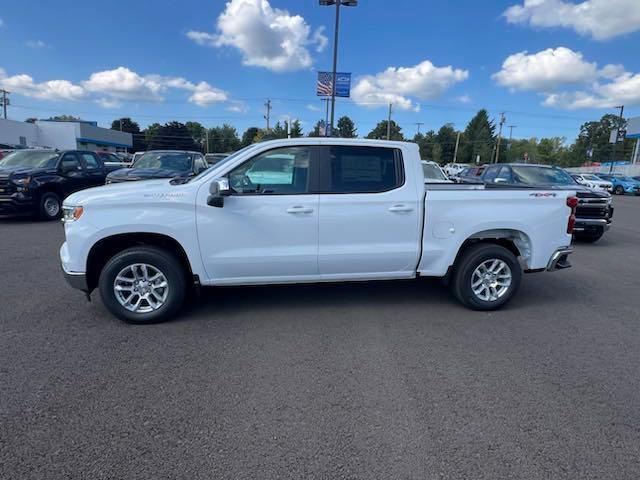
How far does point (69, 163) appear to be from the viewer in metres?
11.4

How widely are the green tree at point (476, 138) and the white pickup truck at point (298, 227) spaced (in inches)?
3933

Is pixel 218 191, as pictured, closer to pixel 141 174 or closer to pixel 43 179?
pixel 141 174

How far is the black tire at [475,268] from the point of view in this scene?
4656 millimetres

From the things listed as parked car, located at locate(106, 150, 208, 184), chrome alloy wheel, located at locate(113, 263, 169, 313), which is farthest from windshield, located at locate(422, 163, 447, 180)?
chrome alloy wheel, located at locate(113, 263, 169, 313)

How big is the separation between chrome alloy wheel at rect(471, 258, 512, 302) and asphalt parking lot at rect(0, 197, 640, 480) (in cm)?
24

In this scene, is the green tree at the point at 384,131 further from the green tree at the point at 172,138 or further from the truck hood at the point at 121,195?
the truck hood at the point at 121,195

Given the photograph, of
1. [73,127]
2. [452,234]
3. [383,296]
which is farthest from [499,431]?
[73,127]

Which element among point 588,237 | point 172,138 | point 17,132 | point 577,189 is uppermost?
point 172,138

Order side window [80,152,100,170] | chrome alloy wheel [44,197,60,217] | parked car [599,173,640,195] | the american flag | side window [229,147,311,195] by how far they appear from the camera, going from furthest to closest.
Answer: parked car [599,173,640,195], the american flag, side window [80,152,100,170], chrome alloy wheel [44,197,60,217], side window [229,147,311,195]

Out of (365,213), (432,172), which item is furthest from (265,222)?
(432,172)

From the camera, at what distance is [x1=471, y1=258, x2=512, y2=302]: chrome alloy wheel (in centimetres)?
473

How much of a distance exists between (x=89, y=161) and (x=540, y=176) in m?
12.8

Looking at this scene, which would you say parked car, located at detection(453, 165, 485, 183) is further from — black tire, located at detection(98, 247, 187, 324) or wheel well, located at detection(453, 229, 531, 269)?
A: black tire, located at detection(98, 247, 187, 324)

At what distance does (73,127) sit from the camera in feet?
189
